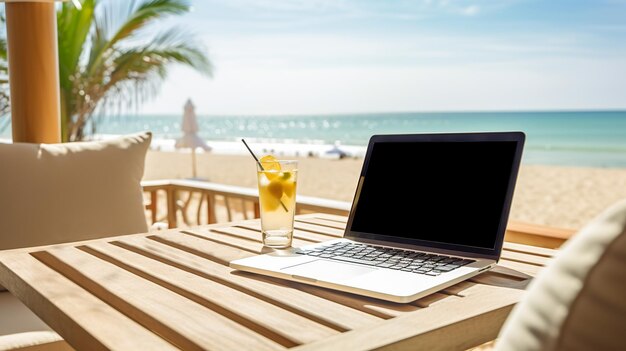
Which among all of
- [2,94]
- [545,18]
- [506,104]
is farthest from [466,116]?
[2,94]

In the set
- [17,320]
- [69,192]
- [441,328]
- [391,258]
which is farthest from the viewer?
[69,192]

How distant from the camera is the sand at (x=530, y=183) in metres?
12.5

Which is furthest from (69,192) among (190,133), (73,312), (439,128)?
(439,128)

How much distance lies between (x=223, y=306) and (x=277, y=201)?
1.53ft

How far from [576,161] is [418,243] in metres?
19.9

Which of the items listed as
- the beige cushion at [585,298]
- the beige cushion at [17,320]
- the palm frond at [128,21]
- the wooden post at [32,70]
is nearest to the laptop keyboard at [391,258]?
the beige cushion at [585,298]

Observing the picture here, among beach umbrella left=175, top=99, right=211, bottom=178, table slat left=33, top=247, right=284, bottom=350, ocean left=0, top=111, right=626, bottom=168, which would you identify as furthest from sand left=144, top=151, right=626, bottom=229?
table slat left=33, top=247, right=284, bottom=350

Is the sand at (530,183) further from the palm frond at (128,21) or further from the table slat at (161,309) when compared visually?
the table slat at (161,309)

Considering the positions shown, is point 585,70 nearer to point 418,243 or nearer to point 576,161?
point 576,161

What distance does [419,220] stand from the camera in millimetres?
1328

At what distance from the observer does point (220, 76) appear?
33.2m

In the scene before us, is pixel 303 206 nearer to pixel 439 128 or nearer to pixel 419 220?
pixel 419 220

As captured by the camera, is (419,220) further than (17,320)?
No

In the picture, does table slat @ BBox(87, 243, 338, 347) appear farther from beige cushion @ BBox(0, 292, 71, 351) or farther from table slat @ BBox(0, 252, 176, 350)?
beige cushion @ BBox(0, 292, 71, 351)
